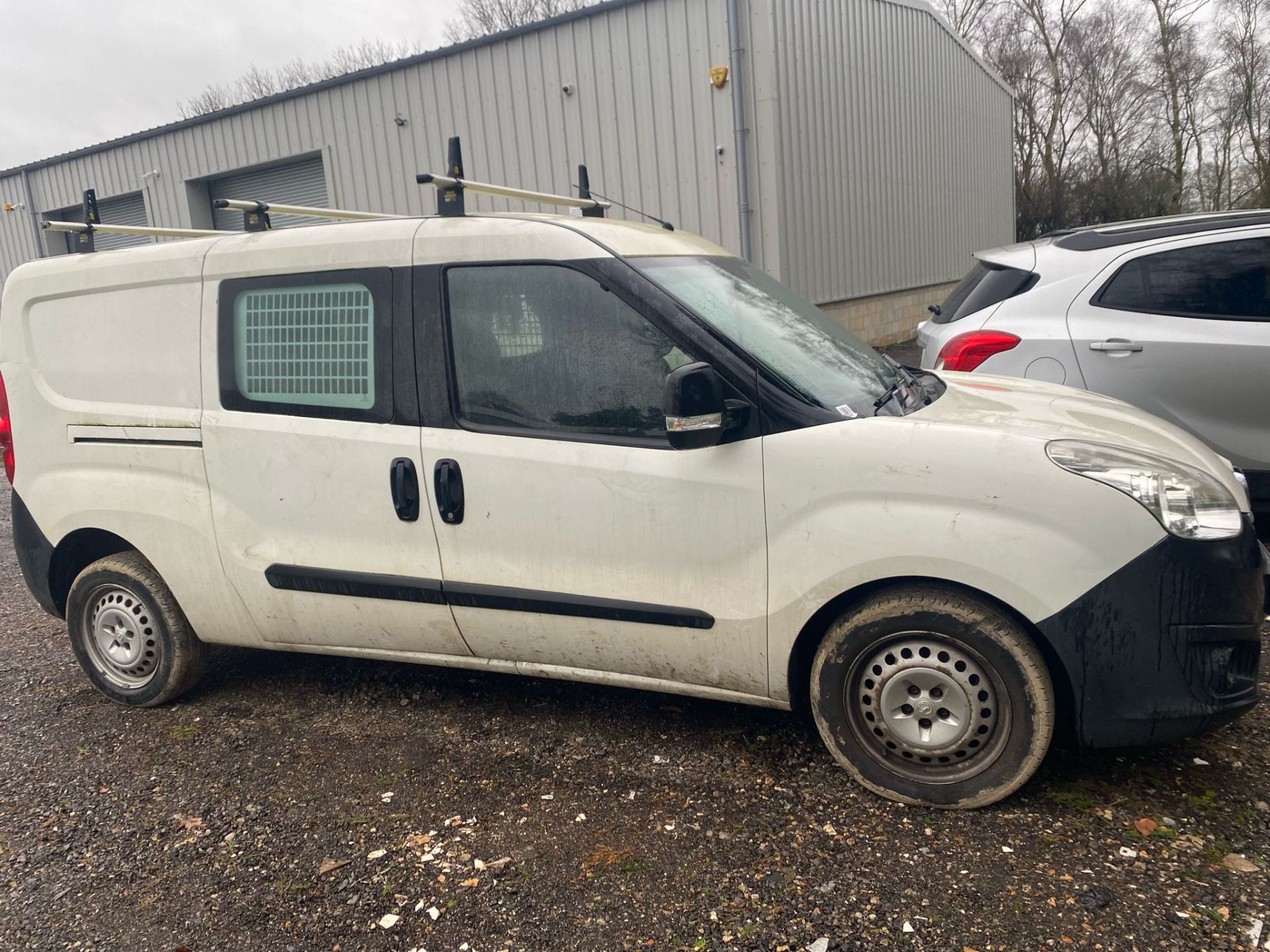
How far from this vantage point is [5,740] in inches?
149

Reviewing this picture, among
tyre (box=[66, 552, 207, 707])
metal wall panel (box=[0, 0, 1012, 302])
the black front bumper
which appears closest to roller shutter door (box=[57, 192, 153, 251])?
metal wall panel (box=[0, 0, 1012, 302])

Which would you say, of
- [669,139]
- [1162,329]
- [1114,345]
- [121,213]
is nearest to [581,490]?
[1114,345]

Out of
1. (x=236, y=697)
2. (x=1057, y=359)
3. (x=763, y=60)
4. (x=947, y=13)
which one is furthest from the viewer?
(x=947, y=13)

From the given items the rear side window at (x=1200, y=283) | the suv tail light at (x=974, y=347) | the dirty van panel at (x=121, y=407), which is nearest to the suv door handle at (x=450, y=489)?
the dirty van panel at (x=121, y=407)

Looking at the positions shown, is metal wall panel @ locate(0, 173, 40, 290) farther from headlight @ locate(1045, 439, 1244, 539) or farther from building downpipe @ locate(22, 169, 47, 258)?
headlight @ locate(1045, 439, 1244, 539)

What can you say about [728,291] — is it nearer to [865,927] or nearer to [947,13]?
[865,927]

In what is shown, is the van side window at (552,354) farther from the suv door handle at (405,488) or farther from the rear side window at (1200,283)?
the rear side window at (1200,283)

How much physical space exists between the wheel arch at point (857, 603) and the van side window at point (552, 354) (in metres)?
0.77

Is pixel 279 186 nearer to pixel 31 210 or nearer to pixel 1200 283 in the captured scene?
pixel 31 210

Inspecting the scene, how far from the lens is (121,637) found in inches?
158

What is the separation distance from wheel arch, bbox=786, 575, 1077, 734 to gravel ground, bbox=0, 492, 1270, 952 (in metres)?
0.31

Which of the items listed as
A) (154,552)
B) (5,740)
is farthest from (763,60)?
(5,740)

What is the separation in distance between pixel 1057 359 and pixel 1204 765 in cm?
244

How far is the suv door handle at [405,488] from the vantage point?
3.32 metres
